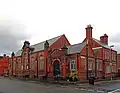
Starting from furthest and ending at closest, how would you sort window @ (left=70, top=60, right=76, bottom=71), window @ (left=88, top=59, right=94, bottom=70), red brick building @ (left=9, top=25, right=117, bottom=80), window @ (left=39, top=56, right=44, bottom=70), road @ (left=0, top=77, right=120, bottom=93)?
window @ (left=39, top=56, right=44, bottom=70) → window @ (left=88, top=59, right=94, bottom=70) → red brick building @ (left=9, top=25, right=117, bottom=80) → window @ (left=70, top=60, right=76, bottom=71) → road @ (left=0, top=77, right=120, bottom=93)

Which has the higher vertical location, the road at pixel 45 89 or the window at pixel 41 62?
the window at pixel 41 62

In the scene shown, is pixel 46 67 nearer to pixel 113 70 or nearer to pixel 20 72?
pixel 20 72

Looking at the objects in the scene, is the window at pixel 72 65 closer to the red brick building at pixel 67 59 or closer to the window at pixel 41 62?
the red brick building at pixel 67 59

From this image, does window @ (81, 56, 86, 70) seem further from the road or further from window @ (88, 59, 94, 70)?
the road

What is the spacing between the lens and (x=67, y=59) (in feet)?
157

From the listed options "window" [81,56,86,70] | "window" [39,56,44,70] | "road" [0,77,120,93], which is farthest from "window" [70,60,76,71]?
"road" [0,77,120,93]

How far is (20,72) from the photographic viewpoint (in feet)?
221

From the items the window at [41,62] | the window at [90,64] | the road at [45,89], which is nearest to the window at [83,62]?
the window at [90,64]

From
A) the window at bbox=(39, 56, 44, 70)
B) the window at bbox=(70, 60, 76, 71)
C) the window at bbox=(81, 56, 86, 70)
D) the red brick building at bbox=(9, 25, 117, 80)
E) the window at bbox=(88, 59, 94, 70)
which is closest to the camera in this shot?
the window at bbox=(70, 60, 76, 71)

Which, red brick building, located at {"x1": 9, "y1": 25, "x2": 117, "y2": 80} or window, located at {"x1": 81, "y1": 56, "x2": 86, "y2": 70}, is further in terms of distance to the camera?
window, located at {"x1": 81, "y1": 56, "x2": 86, "y2": 70}

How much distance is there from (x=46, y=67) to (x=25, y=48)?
14550 mm

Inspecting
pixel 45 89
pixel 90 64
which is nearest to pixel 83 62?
pixel 90 64

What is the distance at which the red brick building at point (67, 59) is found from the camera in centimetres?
4734

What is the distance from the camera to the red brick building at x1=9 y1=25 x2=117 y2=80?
4734 cm
